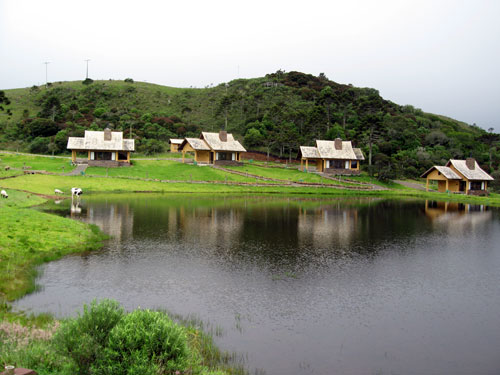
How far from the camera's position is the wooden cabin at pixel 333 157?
82.5 m

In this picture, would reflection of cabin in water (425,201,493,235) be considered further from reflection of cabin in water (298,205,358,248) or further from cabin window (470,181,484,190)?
cabin window (470,181,484,190)

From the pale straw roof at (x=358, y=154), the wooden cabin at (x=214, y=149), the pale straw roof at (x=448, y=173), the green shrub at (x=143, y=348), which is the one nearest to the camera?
the green shrub at (x=143, y=348)

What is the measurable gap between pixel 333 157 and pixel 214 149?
79.8 feet

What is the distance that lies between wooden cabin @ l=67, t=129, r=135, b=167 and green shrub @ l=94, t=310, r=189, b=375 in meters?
68.8

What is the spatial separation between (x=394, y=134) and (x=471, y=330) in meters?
95.2

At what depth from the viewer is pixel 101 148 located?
74062mm

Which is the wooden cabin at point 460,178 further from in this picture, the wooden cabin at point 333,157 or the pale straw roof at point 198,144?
the pale straw roof at point 198,144

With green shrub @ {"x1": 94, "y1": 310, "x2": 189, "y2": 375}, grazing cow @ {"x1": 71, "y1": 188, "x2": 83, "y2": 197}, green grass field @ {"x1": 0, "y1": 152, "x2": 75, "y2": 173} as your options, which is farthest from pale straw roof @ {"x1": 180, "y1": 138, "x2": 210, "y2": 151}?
green shrub @ {"x1": 94, "y1": 310, "x2": 189, "y2": 375}

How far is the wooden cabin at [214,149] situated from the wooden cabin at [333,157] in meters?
13.7

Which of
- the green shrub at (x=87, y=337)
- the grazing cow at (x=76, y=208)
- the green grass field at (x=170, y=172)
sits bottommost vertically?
the grazing cow at (x=76, y=208)

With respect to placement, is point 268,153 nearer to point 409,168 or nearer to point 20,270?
point 409,168

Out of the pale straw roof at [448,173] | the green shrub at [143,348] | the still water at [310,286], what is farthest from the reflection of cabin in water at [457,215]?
the green shrub at [143,348]

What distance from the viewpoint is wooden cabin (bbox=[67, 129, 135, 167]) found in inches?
2908

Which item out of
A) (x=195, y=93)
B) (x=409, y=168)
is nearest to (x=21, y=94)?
(x=195, y=93)
